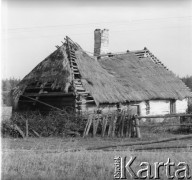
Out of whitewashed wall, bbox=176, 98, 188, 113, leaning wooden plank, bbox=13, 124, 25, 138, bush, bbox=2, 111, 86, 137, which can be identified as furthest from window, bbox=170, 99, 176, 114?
leaning wooden plank, bbox=13, 124, 25, 138

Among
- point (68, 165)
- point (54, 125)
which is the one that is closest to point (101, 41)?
point (54, 125)

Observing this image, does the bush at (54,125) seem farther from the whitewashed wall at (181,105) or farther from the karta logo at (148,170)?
the whitewashed wall at (181,105)

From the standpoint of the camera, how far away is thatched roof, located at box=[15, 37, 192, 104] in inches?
693

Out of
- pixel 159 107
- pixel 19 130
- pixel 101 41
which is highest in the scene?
pixel 101 41

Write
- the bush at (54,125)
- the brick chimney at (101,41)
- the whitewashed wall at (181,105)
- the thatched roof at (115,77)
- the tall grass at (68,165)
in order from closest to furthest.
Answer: the tall grass at (68,165), the bush at (54,125), the thatched roof at (115,77), the brick chimney at (101,41), the whitewashed wall at (181,105)

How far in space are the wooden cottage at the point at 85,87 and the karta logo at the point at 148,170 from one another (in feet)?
32.0

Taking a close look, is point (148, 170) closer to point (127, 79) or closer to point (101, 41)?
point (127, 79)

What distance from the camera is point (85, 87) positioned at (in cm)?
1716

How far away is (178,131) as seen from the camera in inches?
623

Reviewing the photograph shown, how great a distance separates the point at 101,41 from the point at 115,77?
4379 millimetres

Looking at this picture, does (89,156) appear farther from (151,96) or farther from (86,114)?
(151,96)

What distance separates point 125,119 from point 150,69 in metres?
11.6

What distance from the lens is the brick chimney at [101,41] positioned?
2417 centimetres

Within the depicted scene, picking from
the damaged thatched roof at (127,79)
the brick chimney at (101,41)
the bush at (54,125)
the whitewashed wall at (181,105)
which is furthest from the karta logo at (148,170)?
the whitewashed wall at (181,105)
